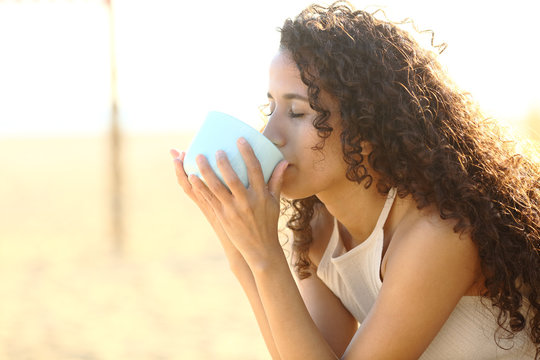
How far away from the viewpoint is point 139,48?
28328 millimetres

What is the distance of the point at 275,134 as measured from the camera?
1941 millimetres

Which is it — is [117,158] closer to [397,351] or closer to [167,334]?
[167,334]

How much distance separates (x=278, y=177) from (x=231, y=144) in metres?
0.17

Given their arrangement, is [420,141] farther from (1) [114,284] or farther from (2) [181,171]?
(1) [114,284]

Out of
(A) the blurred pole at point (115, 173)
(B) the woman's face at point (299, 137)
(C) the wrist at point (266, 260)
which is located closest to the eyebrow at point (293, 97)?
(B) the woman's face at point (299, 137)

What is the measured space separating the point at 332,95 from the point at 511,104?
31.2 meters

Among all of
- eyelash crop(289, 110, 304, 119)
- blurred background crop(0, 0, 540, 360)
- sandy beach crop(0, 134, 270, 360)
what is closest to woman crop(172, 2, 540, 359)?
eyelash crop(289, 110, 304, 119)

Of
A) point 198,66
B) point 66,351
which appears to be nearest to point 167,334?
point 66,351

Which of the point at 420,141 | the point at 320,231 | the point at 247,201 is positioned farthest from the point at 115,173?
the point at 420,141

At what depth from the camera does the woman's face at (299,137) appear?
1932 millimetres

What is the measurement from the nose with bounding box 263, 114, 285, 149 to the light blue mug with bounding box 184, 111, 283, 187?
0.06 m

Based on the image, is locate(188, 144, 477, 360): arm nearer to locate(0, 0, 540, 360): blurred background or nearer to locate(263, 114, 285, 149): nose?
locate(263, 114, 285, 149): nose

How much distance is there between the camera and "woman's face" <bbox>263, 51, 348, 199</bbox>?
76.0 inches

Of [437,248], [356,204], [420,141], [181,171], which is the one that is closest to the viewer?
[437,248]
